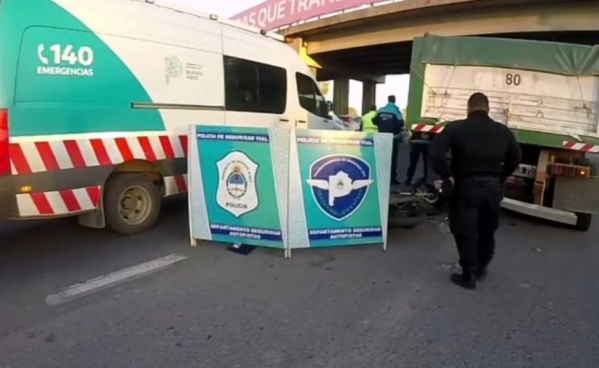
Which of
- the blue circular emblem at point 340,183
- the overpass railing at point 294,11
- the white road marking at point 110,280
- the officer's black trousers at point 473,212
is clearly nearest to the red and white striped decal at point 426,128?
the blue circular emblem at point 340,183

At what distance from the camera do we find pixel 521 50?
264 inches

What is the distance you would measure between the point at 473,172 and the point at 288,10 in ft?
76.4

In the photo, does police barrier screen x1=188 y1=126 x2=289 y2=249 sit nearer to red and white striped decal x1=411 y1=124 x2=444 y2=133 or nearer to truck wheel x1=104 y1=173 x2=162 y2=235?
truck wheel x1=104 y1=173 x2=162 y2=235

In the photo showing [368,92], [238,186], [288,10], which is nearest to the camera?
[238,186]

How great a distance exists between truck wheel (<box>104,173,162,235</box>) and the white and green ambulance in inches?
0.5

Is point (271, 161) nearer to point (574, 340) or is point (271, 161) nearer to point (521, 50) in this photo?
point (574, 340)

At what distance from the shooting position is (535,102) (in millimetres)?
6699

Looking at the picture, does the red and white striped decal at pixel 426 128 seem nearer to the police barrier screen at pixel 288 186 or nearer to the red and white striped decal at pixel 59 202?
the police barrier screen at pixel 288 186

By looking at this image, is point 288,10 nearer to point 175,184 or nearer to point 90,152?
point 175,184

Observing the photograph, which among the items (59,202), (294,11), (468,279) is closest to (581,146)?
(468,279)

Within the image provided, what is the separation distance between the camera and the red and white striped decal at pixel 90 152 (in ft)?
15.2

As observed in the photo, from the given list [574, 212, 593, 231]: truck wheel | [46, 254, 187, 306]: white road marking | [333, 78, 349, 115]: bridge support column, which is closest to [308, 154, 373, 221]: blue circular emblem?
[46, 254, 187, 306]: white road marking

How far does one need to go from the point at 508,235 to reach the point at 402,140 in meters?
3.90

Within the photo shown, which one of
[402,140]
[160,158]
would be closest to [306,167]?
[160,158]
